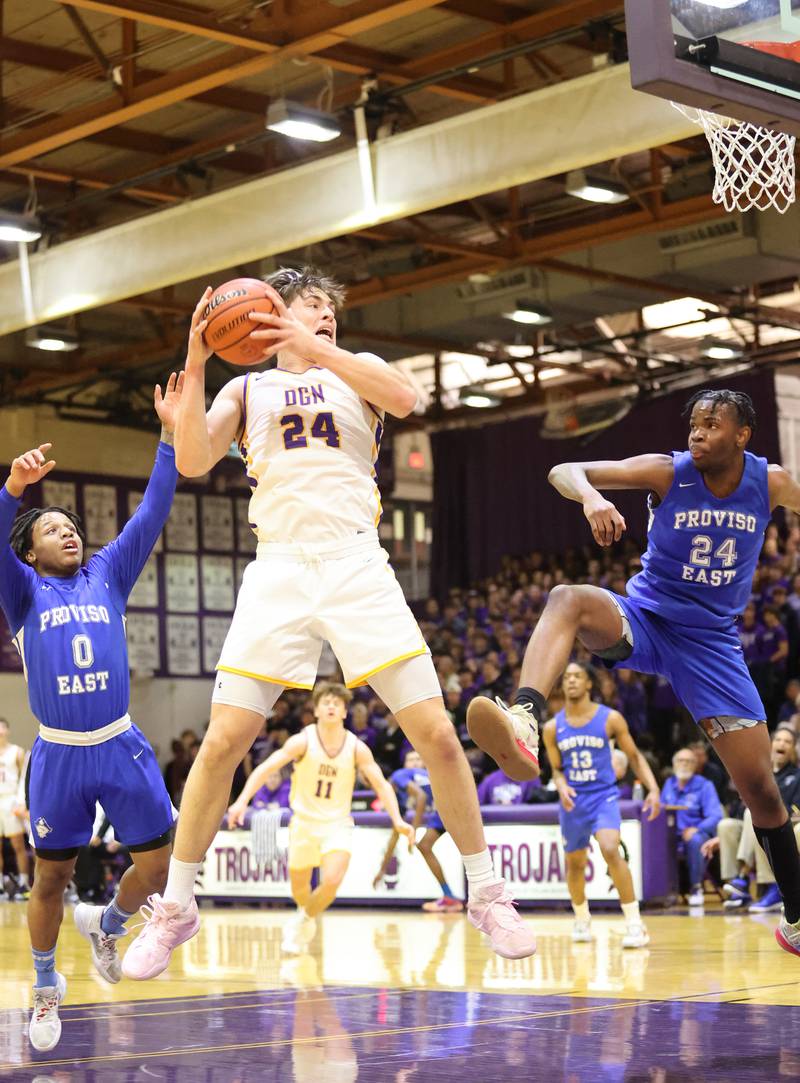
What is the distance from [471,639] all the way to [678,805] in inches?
332

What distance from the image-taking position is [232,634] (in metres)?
5.24

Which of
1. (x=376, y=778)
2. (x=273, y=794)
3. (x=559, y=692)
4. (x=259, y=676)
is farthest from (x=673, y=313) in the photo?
(x=259, y=676)

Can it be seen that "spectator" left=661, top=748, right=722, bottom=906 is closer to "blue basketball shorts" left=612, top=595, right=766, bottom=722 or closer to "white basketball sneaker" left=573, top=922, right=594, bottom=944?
"white basketball sneaker" left=573, top=922, right=594, bottom=944

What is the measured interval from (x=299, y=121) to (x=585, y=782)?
625 cm

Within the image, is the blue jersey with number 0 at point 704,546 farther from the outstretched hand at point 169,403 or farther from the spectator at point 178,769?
the spectator at point 178,769

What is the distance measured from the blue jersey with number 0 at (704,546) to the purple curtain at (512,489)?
18361mm

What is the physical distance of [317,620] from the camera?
16.9ft

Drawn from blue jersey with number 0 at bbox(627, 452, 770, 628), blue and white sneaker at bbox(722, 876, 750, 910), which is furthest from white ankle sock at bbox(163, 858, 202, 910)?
blue and white sneaker at bbox(722, 876, 750, 910)

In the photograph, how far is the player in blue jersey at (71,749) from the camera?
6.11 meters


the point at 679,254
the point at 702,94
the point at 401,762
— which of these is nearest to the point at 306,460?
the point at 702,94

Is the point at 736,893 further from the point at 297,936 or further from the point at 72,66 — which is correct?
the point at 72,66

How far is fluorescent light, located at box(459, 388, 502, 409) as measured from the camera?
25.5 meters

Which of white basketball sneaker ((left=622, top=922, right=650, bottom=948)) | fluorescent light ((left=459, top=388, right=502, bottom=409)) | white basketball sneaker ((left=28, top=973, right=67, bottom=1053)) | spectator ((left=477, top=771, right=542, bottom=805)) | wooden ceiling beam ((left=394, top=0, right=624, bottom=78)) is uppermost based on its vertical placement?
wooden ceiling beam ((left=394, top=0, right=624, bottom=78))

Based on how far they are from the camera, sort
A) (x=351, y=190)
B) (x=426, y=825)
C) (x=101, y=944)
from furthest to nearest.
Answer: (x=426, y=825) < (x=351, y=190) < (x=101, y=944)
